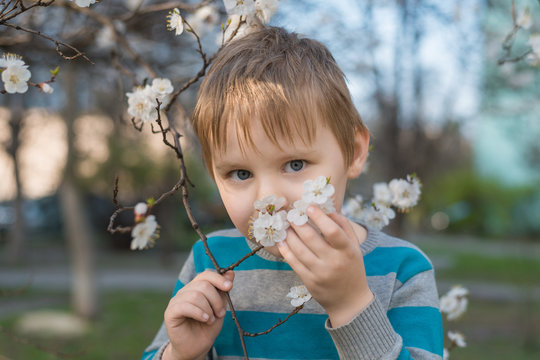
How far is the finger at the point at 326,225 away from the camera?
0.96m

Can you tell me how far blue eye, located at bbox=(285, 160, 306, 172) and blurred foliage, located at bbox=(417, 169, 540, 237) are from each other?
1419 cm

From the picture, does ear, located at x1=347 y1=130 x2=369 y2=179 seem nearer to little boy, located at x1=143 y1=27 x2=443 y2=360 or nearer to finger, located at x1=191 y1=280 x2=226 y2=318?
little boy, located at x1=143 y1=27 x2=443 y2=360

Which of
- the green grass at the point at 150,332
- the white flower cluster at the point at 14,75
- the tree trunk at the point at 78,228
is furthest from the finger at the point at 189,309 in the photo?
the tree trunk at the point at 78,228

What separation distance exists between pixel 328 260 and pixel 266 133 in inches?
11.4

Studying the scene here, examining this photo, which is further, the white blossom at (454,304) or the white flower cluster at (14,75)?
the white blossom at (454,304)

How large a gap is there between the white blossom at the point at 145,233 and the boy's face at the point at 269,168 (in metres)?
0.28

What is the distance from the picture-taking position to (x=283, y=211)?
3.32 ft

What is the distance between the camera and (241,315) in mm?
1374

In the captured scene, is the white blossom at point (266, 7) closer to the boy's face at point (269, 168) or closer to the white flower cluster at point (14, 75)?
the boy's face at point (269, 168)

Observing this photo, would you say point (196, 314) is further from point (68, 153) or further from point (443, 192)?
point (443, 192)

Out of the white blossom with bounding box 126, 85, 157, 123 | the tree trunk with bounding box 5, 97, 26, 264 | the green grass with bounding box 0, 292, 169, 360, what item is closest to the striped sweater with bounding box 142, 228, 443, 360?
the white blossom with bounding box 126, 85, 157, 123

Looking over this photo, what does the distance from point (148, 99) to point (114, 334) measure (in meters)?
5.54

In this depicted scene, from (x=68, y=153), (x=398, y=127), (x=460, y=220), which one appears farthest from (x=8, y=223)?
(x=460, y=220)

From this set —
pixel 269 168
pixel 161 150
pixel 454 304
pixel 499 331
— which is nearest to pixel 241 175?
pixel 269 168
